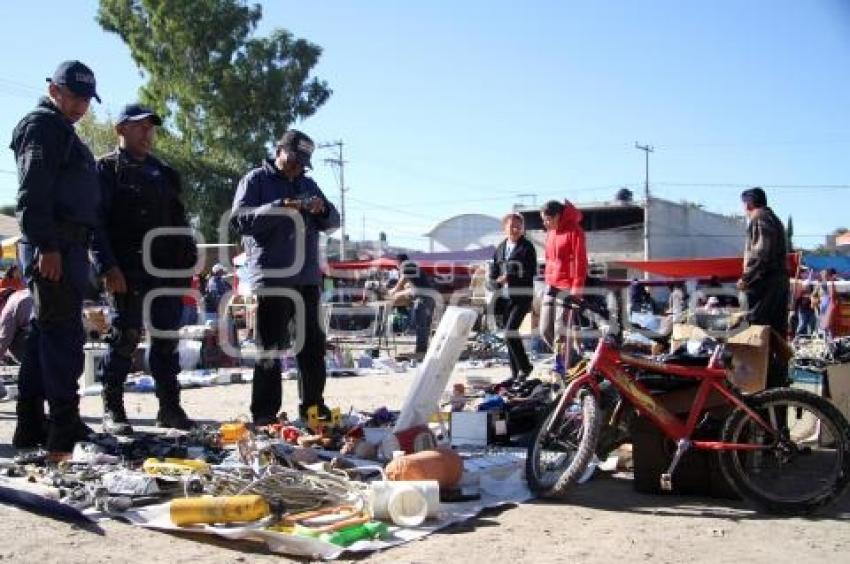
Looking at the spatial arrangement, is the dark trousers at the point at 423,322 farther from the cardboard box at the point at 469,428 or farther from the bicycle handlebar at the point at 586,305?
the bicycle handlebar at the point at 586,305

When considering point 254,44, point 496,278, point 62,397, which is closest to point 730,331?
point 496,278

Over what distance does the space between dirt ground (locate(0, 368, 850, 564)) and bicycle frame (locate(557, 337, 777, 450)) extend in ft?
1.27

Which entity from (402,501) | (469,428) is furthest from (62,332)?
(469,428)

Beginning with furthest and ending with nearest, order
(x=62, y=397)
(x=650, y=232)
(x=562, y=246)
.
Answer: (x=650, y=232)
(x=562, y=246)
(x=62, y=397)

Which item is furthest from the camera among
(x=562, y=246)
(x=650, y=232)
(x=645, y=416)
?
(x=650, y=232)

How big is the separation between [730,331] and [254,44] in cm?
3478

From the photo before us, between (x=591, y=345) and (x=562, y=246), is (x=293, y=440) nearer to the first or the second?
(x=591, y=345)

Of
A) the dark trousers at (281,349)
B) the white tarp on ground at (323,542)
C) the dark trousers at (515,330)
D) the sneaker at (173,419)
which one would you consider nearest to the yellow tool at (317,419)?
the dark trousers at (281,349)

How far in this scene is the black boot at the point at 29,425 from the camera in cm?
554

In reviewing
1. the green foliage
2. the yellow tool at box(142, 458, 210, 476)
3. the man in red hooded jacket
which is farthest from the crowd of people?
the green foliage

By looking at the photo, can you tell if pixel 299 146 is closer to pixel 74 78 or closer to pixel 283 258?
pixel 283 258

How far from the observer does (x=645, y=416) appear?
15.4 ft

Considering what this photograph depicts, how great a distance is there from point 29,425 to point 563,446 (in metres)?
3.44

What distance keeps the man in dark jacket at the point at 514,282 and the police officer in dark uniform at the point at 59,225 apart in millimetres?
4876
